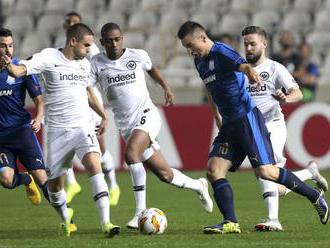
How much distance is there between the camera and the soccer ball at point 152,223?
1038cm

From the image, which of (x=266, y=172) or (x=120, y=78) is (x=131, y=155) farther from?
(x=266, y=172)

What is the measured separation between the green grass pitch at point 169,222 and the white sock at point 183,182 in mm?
354

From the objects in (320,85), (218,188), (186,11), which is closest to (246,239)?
(218,188)

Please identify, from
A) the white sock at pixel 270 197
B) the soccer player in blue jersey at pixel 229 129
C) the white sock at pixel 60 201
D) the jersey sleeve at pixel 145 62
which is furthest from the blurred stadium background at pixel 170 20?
the soccer player in blue jersey at pixel 229 129

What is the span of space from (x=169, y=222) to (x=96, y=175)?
1.76 metres

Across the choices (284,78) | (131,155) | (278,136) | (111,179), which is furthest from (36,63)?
(111,179)

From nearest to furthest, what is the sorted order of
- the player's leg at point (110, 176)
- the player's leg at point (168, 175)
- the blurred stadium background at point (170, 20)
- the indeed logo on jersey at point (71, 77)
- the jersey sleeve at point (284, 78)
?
the indeed logo on jersey at point (71, 77), the jersey sleeve at point (284, 78), the player's leg at point (168, 175), the player's leg at point (110, 176), the blurred stadium background at point (170, 20)

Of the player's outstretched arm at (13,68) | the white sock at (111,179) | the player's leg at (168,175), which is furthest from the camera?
the white sock at (111,179)

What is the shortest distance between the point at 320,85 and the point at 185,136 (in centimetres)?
428

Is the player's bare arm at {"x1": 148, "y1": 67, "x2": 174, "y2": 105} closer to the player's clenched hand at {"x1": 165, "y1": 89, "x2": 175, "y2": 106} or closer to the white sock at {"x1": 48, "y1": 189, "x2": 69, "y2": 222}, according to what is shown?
the player's clenched hand at {"x1": 165, "y1": 89, "x2": 175, "y2": 106}

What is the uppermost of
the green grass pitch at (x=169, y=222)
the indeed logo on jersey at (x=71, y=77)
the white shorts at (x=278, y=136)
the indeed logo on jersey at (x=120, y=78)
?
the indeed logo on jersey at (x=71, y=77)

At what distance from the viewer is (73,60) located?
10.6 meters

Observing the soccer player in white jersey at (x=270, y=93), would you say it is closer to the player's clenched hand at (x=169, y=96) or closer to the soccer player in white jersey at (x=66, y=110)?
the player's clenched hand at (x=169, y=96)

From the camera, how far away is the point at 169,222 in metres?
11.6
